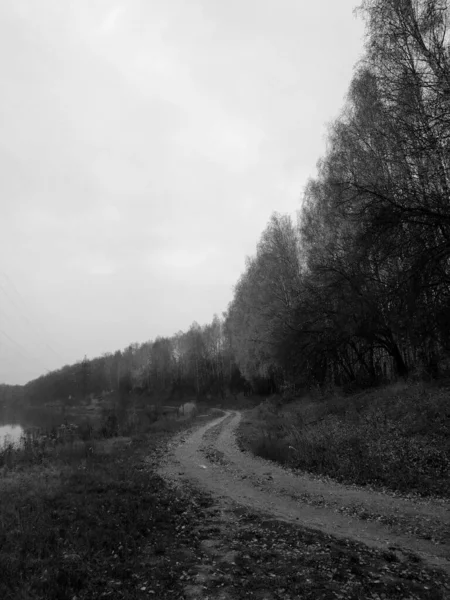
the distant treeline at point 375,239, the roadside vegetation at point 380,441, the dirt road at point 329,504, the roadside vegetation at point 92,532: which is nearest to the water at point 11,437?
the roadside vegetation at point 92,532

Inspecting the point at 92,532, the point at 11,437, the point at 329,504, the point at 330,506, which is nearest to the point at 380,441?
the point at 329,504

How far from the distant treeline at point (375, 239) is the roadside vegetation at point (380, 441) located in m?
2.09

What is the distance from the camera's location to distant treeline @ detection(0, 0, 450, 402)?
10.0 meters

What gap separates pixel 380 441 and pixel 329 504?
4188 mm

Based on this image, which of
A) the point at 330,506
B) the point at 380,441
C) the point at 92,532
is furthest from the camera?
the point at 380,441

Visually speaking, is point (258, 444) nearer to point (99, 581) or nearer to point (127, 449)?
point (127, 449)

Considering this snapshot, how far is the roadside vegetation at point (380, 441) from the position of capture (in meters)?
10.5

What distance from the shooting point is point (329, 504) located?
9.41 meters

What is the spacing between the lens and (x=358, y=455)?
12227 millimetres

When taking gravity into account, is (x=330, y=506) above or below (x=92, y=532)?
below

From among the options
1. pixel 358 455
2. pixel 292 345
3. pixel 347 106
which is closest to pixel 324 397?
pixel 292 345

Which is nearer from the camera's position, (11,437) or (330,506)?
(330,506)

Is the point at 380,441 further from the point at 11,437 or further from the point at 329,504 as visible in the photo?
the point at 11,437

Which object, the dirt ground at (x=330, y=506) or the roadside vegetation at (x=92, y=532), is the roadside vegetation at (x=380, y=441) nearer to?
the dirt ground at (x=330, y=506)
